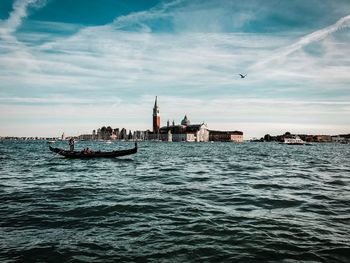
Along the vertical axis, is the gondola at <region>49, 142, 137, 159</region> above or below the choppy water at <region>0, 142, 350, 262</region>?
above

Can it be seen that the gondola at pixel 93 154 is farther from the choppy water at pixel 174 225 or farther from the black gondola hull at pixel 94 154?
the choppy water at pixel 174 225

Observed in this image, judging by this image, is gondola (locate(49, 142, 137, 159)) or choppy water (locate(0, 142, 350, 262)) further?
gondola (locate(49, 142, 137, 159))

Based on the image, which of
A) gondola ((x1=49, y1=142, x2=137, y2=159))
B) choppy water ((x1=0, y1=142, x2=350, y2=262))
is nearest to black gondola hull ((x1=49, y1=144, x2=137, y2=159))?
gondola ((x1=49, y1=142, x2=137, y2=159))

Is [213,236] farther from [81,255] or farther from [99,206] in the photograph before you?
[99,206]

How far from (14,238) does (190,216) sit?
16.0ft

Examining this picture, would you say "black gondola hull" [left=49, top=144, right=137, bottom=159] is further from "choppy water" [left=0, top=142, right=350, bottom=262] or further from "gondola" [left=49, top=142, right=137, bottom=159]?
"choppy water" [left=0, top=142, right=350, bottom=262]

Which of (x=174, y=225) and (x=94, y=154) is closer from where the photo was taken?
(x=174, y=225)

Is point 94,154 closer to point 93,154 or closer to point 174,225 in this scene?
point 93,154

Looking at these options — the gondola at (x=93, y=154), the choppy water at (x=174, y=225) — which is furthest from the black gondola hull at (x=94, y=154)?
the choppy water at (x=174, y=225)

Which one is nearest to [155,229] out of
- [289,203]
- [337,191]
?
[289,203]

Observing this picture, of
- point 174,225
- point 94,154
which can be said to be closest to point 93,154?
point 94,154

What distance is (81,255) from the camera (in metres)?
6.93

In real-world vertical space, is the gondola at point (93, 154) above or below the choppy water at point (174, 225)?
above

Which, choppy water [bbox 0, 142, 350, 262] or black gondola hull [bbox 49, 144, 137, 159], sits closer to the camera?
choppy water [bbox 0, 142, 350, 262]
